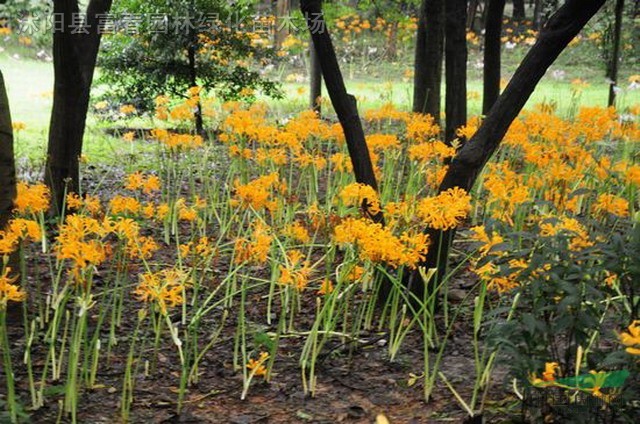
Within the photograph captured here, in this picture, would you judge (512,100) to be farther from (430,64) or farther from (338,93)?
(430,64)

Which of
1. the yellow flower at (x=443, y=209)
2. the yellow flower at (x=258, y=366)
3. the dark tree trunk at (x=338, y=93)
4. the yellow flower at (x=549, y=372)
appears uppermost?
the dark tree trunk at (x=338, y=93)

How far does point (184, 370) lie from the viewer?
2.84 metres

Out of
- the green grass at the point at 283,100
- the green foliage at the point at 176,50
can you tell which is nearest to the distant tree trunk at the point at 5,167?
the green grass at the point at 283,100

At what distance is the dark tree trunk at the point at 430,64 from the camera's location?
24.0 feet

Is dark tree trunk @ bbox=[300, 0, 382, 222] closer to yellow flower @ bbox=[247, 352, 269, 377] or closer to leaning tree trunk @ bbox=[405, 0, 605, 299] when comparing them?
leaning tree trunk @ bbox=[405, 0, 605, 299]

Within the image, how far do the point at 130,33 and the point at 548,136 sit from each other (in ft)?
17.6

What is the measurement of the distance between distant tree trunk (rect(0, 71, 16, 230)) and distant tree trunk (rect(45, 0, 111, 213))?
1.20m

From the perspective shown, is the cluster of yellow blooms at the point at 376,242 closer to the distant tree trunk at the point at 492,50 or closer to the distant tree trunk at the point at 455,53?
the distant tree trunk at the point at 455,53

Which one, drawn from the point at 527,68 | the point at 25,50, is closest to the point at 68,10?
the point at 527,68

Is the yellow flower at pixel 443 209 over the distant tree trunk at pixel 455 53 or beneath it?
beneath

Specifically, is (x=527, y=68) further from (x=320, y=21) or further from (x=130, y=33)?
(x=130, y=33)

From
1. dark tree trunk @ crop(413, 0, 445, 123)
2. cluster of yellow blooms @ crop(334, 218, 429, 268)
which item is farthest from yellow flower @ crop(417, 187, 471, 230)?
dark tree trunk @ crop(413, 0, 445, 123)

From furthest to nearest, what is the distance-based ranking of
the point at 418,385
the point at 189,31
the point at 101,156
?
the point at 189,31 < the point at 101,156 < the point at 418,385

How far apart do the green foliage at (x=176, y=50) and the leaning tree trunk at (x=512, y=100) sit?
491cm
